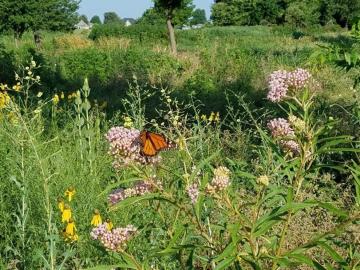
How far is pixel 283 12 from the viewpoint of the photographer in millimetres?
50875

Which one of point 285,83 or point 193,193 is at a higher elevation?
point 285,83

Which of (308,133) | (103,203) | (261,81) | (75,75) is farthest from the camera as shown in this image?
(75,75)

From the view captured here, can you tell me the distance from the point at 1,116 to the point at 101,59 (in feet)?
31.7

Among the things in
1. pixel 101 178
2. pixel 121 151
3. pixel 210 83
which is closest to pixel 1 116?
pixel 101 178

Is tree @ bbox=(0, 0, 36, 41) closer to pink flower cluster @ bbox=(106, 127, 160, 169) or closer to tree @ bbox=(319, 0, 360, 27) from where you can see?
tree @ bbox=(319, 0, 360, 27)

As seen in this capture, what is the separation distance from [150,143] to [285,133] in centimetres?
42

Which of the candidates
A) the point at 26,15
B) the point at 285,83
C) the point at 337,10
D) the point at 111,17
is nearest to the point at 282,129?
the point at 285,83

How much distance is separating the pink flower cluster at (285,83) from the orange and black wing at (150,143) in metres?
0.37

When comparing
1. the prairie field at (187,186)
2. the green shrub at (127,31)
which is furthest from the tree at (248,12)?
the prairie field at (187,186)

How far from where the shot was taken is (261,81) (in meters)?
10.1

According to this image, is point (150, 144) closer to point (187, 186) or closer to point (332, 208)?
point (187, 186)

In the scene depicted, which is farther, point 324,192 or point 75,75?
point 75,75

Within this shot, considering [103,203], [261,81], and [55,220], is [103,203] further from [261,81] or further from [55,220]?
[261,81]

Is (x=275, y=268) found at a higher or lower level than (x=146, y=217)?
higher
